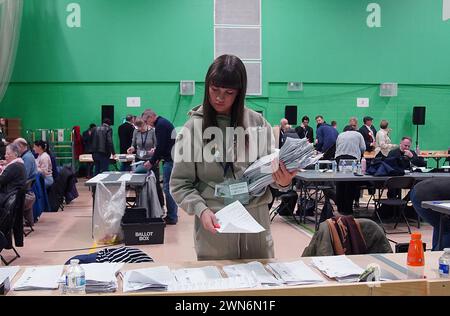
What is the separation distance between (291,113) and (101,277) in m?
12.1

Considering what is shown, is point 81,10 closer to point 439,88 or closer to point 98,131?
point 98,131

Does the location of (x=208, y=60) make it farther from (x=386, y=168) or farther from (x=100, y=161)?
(x=386, y=168)

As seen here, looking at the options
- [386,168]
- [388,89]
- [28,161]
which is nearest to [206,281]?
[28,161]

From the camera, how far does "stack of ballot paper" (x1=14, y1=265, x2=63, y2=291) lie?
1.89m

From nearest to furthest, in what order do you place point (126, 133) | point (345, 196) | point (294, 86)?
1. point (345, 196)
2. point (126, 133)
3. point (294, 86)

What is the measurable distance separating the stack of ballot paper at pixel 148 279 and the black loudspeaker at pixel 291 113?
468 inches

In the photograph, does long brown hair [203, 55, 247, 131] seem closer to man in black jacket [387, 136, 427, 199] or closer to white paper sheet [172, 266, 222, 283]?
white paper sheet [172, 266, 222, 283]

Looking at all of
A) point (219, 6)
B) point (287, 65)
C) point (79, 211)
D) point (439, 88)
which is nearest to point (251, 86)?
point (287, 65)

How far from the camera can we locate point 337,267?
6.86ft

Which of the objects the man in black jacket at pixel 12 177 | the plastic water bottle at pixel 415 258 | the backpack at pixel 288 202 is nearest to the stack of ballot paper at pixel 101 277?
the plastic water bottle at pixel 415 258

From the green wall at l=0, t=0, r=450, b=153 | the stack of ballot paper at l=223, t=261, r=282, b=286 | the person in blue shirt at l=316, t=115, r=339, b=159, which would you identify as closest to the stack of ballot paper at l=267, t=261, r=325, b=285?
the stack of ballot paper at l=223, t=261, r=282, b=286

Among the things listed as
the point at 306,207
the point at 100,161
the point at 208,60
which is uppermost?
the point at 208,60

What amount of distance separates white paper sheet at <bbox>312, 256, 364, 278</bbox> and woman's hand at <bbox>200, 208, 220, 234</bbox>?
0.56 m

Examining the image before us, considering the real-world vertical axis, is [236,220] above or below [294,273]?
above
